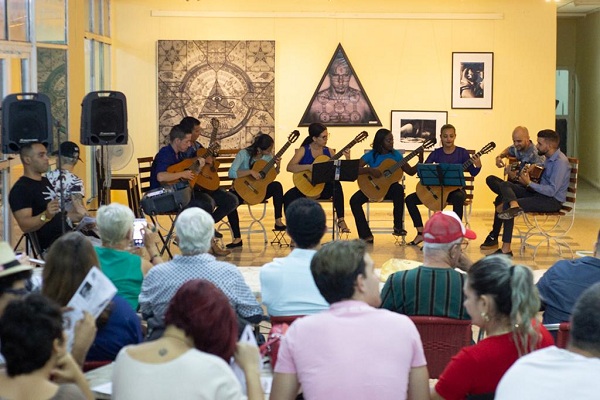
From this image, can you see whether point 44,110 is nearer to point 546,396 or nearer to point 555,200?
point 555,200

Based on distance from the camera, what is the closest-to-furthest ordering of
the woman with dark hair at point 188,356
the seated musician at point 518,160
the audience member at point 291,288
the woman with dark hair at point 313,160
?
the woman with dark hair at point 188,356
the audience member at point 291,288
the seated musician at point 518,160
the woman with dark hair at point 313,160

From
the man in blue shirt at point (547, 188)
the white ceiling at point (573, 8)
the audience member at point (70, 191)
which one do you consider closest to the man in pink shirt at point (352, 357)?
the audience member at point (70, 191)

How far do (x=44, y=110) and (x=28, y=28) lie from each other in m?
2.38

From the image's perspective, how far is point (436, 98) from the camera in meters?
14.9

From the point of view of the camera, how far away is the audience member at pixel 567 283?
467 centimetres

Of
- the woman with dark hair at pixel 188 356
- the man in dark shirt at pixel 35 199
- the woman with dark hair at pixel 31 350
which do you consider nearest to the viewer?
the woman with dark hair at pixel 31 350

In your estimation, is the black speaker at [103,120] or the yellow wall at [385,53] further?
the yellow wall at [385,53]

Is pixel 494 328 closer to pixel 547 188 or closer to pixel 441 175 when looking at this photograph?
pixel 547 188

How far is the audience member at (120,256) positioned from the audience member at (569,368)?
2427 millimetres

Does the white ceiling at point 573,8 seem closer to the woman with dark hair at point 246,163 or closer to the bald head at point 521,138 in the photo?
the bald head at point 521,138

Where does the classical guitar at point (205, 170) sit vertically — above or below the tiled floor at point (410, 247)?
above

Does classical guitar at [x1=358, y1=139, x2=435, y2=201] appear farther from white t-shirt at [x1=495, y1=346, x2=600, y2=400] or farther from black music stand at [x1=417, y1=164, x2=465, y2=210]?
white t-shirt at [x1=495, y1=346, x2=600, y2=400]

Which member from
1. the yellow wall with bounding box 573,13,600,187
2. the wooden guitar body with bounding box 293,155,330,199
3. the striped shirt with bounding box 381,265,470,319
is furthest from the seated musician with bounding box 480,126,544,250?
the yellow wall with bounding box 573,13,600,187

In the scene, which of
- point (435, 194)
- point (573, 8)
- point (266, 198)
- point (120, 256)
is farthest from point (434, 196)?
point (573, 8)
